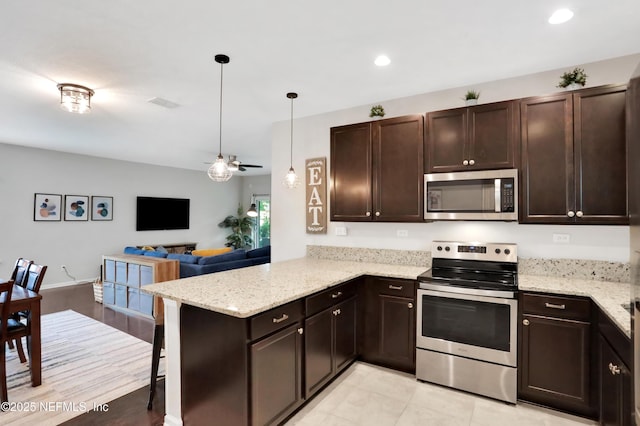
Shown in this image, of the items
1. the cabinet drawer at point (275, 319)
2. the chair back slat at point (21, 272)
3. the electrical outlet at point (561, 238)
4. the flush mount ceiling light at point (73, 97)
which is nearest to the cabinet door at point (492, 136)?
the electrical outlet at point (561, 238)

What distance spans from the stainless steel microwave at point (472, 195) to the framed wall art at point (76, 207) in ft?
22.9

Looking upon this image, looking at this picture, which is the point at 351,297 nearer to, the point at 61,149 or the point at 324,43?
the point at 324,43

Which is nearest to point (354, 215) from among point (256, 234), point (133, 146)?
point (133, 146)

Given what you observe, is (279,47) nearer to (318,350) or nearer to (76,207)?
(318,350)

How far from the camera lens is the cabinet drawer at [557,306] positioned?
2242 mm

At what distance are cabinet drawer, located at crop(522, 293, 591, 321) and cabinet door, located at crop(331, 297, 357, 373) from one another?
138 centimetres

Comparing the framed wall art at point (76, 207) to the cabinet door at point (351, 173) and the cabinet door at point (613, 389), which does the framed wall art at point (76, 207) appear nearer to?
the cabinet door at point (351, 173)

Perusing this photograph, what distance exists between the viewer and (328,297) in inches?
103

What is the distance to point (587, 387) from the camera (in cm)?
223

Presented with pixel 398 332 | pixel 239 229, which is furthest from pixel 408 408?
pixel 239 229

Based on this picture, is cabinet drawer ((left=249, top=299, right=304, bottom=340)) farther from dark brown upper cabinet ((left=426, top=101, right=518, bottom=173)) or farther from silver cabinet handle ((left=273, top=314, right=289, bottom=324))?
dark brown upper cabinet ((left=426, top=101, right=518, bottom=173))

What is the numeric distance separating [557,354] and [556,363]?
0.22 feet

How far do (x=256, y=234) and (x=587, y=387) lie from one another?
898cm

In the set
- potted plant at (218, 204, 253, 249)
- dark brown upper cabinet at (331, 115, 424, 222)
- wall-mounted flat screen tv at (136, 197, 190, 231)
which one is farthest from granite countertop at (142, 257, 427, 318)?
potted plant at (218, 204, 253, 249)
